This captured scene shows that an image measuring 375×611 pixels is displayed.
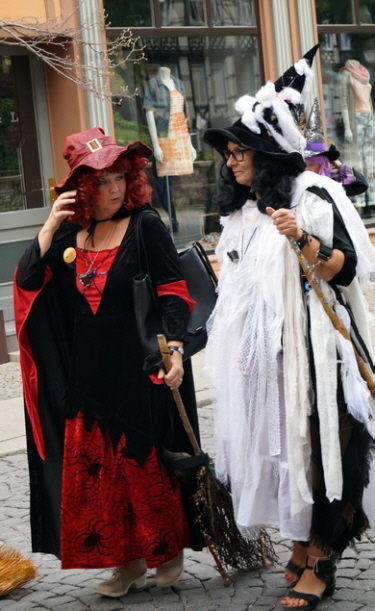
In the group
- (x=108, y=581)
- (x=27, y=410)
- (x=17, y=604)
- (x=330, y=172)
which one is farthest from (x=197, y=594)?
(x=330, y=172)

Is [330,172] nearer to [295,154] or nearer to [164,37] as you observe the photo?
[295,154]

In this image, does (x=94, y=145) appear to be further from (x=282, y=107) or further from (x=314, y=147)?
(x=314, y=147)

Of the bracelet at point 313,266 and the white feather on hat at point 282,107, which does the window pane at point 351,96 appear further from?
the bracelet at point 313,266

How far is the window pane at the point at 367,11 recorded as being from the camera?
13523 mm

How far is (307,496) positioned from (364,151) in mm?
10914

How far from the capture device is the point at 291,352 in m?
3.79

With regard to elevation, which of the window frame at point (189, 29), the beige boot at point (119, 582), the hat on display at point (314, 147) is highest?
the window frame at point (189, 29)

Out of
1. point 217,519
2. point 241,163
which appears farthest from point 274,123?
point 217,519

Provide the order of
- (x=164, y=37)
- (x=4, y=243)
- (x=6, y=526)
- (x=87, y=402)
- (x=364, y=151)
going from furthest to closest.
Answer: (x=364, y=151), (x=164, y=37), (x=4, y=243), (x=6, y=526), (x=87, y=402)

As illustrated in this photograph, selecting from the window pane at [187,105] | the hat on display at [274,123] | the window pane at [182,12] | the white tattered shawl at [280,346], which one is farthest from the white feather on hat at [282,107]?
the window pane at [182,12]

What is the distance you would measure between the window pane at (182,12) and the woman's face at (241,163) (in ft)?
25.7

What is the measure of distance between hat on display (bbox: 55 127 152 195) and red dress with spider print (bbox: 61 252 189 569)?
491 mm

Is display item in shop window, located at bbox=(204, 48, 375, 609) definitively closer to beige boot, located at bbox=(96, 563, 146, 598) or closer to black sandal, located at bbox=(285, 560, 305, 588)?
black sandal, located at bbox=(285, 560, 305, 588)

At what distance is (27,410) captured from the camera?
4.30 meters
